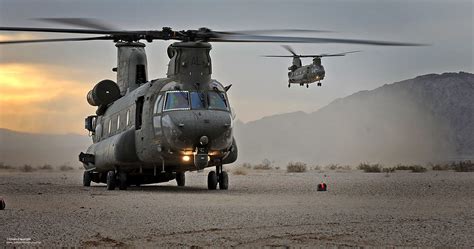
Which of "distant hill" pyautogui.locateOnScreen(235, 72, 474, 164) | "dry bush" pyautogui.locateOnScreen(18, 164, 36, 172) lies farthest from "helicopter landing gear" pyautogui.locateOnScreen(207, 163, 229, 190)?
"distant hill" pyautogui.locateOnScreen(235, 72, 474, 164)

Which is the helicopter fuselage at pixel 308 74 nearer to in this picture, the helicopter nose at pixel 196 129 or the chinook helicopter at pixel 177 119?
the chinook helicopter at pixel 177 119

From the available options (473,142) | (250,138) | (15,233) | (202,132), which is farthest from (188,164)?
(250,138)

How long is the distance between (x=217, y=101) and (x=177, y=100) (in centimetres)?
114

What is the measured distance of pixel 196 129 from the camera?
22688mm

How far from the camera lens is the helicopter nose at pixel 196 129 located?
22719mm

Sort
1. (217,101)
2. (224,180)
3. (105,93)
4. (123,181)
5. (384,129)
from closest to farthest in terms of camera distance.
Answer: (217,101), (224,180), (123,181), (105,93), (384,129)

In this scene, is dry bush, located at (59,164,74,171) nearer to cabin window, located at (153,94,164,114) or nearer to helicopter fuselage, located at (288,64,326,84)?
helicopter fuselage, located at (288,64,326,84)

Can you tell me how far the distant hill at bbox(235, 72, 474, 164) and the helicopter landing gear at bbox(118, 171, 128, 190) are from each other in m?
74.9

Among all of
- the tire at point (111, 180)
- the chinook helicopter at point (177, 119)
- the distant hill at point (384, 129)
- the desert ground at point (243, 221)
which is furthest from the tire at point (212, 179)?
the distant hill at point (384, 129)

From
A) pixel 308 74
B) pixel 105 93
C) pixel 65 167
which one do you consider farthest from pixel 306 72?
pixel 105 93

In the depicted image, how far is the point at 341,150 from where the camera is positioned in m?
125

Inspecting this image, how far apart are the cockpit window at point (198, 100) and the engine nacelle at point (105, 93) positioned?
317 inches

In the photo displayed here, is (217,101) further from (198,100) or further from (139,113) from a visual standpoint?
(139,113)

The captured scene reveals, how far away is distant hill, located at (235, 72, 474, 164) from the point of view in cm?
11538
